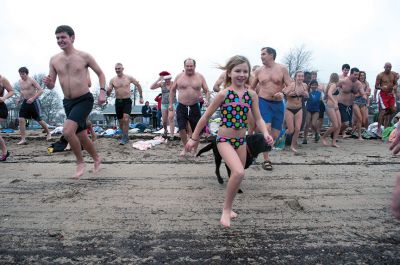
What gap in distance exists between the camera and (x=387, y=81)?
9.41m

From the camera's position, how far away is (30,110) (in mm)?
8289

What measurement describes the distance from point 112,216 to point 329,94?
21.0 feet

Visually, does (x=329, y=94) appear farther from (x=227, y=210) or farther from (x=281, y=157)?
(x=227, y=210)

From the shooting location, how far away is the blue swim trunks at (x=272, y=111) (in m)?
5.54

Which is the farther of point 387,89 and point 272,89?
point 387,89

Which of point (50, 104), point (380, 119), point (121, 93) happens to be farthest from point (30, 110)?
point (50, 104)

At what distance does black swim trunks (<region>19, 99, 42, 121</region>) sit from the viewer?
8.25 meters

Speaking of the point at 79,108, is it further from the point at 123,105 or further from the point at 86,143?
the point at 123,105

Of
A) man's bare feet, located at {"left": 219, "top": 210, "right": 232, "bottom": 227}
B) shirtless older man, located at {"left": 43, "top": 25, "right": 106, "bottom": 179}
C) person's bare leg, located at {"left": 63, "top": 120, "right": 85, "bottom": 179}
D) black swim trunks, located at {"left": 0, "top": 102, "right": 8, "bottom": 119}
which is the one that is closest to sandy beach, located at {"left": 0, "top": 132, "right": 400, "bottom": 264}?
man's bare feet, located at {"left": 219, "top": 210, "right": 232, "bottom": 227}

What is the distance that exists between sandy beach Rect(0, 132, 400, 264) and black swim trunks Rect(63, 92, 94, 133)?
0.91 m

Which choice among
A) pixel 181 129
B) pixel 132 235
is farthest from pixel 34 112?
pixel 132 235

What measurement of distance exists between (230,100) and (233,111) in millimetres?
122

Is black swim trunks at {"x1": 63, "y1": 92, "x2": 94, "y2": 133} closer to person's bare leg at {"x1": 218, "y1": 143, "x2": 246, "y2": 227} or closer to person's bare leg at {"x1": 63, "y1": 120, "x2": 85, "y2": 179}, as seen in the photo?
person's bare leg at {"x1": 63, "y1": 120, "x2": 85, "y2": 179}

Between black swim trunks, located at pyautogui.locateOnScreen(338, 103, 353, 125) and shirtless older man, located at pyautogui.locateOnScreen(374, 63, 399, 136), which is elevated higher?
shirtless older man, located at pyautogui.locateOnScreen(374, 63, 399, 136)
